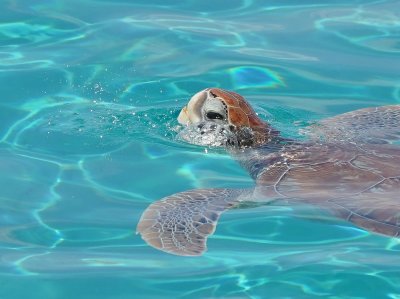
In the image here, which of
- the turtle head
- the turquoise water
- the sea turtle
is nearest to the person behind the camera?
the turquoise water

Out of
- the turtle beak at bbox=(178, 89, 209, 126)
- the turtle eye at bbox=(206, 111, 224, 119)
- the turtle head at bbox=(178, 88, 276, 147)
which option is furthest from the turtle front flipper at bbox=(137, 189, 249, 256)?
the turtle beak at bbox=(178, 89, 209, 126)

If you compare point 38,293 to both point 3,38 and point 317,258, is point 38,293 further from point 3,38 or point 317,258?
point 3,38

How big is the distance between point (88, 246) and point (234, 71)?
144 inches

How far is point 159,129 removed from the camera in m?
7.37

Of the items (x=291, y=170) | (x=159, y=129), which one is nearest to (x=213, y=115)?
(x=159, y=129)

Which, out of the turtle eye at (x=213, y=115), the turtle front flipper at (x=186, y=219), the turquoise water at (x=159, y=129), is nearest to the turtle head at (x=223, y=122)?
the turtle eye at (x=213, y=115)

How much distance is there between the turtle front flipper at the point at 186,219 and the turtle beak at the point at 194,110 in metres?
1.04

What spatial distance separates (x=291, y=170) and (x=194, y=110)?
1113mm

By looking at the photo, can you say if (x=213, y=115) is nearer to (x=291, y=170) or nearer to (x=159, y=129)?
(x=159, y=129)

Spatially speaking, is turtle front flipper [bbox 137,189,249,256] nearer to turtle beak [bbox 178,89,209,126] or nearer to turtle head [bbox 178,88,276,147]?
turtle head [bbox 178,88,276,147]

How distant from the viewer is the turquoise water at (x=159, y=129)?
5.24m

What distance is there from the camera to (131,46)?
30.7ft

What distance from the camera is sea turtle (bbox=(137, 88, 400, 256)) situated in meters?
5.70

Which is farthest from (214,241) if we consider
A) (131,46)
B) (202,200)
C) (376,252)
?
(131,46)
